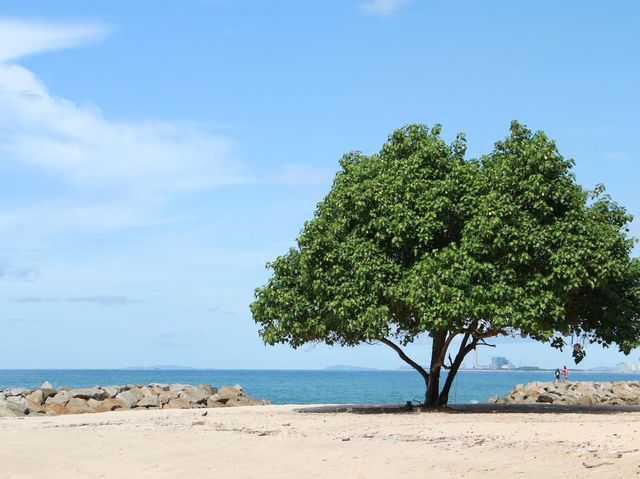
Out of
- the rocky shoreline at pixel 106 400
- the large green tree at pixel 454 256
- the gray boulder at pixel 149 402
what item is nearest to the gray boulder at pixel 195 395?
the rocky shoreline at pixel 106 400

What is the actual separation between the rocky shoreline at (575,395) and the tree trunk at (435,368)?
13.4 m

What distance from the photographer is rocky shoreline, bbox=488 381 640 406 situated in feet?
139

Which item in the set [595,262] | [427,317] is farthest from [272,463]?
[595,262]

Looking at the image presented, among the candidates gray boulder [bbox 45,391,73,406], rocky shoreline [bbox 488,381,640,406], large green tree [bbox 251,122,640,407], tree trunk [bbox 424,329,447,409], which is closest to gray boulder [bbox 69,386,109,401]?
gray boulder [bbox 45,391,73,406]

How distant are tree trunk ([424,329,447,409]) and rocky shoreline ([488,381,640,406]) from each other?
13.4 meters

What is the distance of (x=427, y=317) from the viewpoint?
24578mm

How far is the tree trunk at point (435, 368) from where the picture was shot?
29312 mm

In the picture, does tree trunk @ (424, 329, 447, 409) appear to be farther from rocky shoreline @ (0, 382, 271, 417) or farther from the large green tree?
rocky shoreline @ (0, 382, 271, 417)

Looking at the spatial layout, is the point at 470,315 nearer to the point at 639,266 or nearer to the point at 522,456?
the point at 639,266

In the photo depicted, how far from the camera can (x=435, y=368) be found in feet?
96.3

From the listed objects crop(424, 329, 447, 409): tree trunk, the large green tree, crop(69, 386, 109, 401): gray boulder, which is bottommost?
crop(69, 386, 109, 401): gray boulder

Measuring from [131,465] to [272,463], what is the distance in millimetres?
2706

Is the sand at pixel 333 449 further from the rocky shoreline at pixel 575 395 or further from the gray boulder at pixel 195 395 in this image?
the rocky shoreline at pixel 575 395

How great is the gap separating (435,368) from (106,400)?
15322 mm
